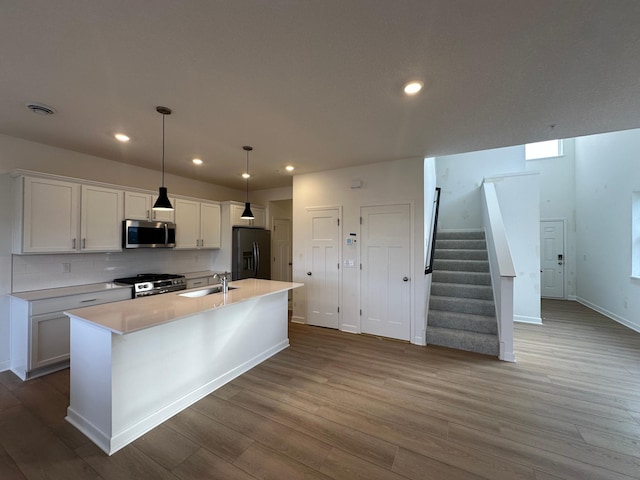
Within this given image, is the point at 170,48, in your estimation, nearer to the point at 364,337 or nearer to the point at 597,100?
the point at 597,100

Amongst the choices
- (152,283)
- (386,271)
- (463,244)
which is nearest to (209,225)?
(152,283)

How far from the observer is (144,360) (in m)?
2.10

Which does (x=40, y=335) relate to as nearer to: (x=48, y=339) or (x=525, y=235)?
(x=48, y=339)

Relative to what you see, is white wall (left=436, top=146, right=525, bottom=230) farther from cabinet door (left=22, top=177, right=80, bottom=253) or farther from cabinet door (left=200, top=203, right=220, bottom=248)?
cabinet door (left=22, top=177, right=80, bottom=253)

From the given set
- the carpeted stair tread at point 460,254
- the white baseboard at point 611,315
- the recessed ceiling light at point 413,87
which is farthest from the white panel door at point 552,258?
the recessed ceiling light at point 413,87

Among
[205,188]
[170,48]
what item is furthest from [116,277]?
[170,48]

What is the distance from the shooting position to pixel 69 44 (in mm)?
1651

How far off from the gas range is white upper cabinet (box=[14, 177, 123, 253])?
53 centimetres

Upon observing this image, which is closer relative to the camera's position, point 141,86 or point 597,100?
point 141,86

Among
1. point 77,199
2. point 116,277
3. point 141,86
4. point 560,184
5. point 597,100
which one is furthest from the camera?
point 560,184

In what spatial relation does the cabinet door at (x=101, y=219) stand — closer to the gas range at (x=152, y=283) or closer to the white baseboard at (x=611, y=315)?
the gas range at (x=152, y=283)

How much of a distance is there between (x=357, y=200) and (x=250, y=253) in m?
2.60

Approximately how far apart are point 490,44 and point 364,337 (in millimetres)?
3725

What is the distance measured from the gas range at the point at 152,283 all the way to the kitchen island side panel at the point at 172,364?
1676 millimetres
